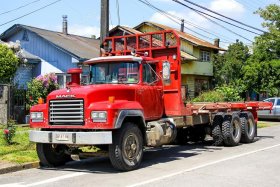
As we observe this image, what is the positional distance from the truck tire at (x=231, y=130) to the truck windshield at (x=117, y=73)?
4383mm

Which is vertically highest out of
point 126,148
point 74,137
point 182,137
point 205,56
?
point 205,56

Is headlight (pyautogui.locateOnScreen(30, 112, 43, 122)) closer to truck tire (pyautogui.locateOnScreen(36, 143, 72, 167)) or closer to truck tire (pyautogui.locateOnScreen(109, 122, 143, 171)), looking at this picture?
truck tire (pyautogui.locateOnScreen(36, 143, 72, 167))

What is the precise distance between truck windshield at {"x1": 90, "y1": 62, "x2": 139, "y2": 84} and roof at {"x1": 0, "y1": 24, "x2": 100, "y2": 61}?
15.6m

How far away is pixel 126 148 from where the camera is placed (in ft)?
33.0

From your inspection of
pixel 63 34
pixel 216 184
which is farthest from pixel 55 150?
pixel 63 34

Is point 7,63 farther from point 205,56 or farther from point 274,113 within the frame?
point 205,56

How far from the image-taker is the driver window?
1145cm

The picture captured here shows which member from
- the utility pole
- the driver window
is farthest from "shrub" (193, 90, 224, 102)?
the driver window

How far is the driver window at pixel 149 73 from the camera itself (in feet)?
37.6

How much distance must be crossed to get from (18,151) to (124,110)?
12.0ft

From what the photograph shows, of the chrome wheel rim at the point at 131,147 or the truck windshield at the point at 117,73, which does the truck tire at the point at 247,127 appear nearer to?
the truck windshield at the point at 117,73

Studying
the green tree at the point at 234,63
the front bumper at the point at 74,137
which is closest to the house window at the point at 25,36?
the green tree at the point at 234,63

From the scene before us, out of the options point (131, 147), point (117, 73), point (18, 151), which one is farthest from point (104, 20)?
point (131, 147)

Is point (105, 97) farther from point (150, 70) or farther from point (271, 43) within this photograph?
point (271, 43)
